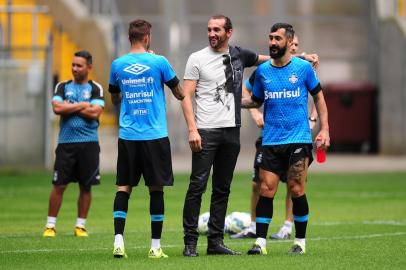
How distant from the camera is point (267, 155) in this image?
1218 centimetres

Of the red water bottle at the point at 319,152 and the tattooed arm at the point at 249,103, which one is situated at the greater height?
the tattooed arm at the point at 249,103

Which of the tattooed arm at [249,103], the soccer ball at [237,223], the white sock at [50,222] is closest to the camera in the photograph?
the tattooed arm at [249,103]

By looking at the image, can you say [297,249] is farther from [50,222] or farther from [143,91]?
[50,222]

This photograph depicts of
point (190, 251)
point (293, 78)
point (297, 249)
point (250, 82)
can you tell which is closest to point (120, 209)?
point (190, 251)

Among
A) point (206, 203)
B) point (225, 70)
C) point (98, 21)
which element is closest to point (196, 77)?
point (225, 70)

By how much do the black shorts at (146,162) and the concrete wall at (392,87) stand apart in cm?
2390

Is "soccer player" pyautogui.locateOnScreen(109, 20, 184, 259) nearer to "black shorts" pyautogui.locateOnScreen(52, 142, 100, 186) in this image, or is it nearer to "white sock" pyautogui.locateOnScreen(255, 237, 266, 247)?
"white sock" pyautogui.locateOnScreen(255, 237, 266, 247)

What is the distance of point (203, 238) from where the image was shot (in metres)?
14.3

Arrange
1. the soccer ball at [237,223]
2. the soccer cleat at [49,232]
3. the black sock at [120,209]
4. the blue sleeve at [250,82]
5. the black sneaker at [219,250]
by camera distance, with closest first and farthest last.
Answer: the black sock at [120,209] → the black sneaker at [219,250] → the blue sleeve at [250,82] → the soccer ball at [237,223] → the soccer cleat at [49,232]

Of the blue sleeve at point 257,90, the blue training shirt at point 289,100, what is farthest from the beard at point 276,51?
the blue sleeve at point 257,90

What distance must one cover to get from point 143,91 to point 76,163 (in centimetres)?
353

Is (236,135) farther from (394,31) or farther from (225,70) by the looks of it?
(394,31)

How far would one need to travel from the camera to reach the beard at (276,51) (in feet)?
39.4

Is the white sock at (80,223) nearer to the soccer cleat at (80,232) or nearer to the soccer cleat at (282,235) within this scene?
the soccer cleat at (80,232)
